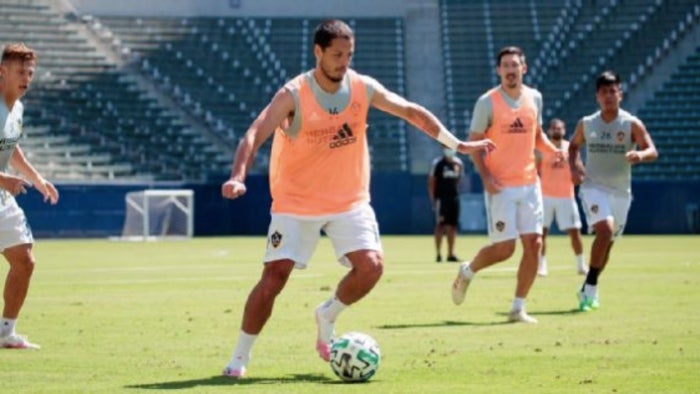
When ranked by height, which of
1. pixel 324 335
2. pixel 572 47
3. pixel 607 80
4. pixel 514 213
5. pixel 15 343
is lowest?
pixel 15 343

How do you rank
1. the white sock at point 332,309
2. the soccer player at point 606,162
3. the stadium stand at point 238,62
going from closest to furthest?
the white sock at point 332,309
the soccer player at point 606,162
the stadium stand at point 238,62

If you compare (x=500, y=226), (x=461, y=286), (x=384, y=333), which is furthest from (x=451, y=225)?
(x=384, y=333)

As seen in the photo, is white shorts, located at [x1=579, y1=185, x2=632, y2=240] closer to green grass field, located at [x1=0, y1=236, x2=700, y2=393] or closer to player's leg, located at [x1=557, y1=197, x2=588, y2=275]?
green grass field, located at [x1=0, y1=236, x2=700, y2=393]

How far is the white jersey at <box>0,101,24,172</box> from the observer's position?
13.6m

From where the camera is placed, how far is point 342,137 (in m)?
11.6

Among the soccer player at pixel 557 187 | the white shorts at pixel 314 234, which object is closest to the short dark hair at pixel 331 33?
the white shorts at pixel 314 234

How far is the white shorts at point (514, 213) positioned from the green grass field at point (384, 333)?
0.86 metres

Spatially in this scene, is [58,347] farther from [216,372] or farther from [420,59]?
[420,59]

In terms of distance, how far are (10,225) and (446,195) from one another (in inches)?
778

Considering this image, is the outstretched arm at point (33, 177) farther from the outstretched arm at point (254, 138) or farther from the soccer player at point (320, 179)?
the outstretched arm at point (254, 138)

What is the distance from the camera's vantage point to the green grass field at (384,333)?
1105 cm

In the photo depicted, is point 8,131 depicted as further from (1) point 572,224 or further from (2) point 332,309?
(1) point 572,224

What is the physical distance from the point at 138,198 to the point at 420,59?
13.0 meters

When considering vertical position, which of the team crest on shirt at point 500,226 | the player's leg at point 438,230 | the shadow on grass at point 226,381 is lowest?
the player's leg at point 438,230
